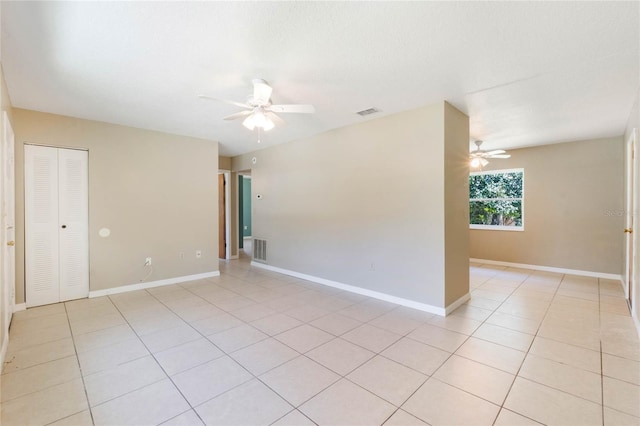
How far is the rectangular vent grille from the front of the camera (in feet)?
20.0

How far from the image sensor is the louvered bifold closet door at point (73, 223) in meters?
3.98

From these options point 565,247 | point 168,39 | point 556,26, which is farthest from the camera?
point 565,247

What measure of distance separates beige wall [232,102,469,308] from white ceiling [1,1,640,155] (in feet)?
1.42

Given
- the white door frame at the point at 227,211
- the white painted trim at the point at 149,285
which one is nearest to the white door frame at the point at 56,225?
the white painted trim at the point at 149,285

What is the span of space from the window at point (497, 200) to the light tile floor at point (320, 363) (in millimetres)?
2502

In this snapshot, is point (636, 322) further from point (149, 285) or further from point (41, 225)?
point (41, 225)

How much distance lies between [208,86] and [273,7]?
1449mm

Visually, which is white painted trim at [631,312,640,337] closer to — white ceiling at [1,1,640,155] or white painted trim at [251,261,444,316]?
white painted trim at [251,261,444,316]

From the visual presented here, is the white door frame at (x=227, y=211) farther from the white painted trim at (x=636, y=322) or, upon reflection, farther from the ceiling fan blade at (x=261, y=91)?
the white painted trim at (x=636, y=322)

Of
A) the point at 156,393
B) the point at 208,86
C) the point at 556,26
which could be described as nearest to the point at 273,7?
the point at 208,86

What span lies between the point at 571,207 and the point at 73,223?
8.64 m

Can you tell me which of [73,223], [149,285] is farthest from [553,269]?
[73,223]

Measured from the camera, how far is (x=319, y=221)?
195 inches

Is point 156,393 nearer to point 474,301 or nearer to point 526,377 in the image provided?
point 526,377
